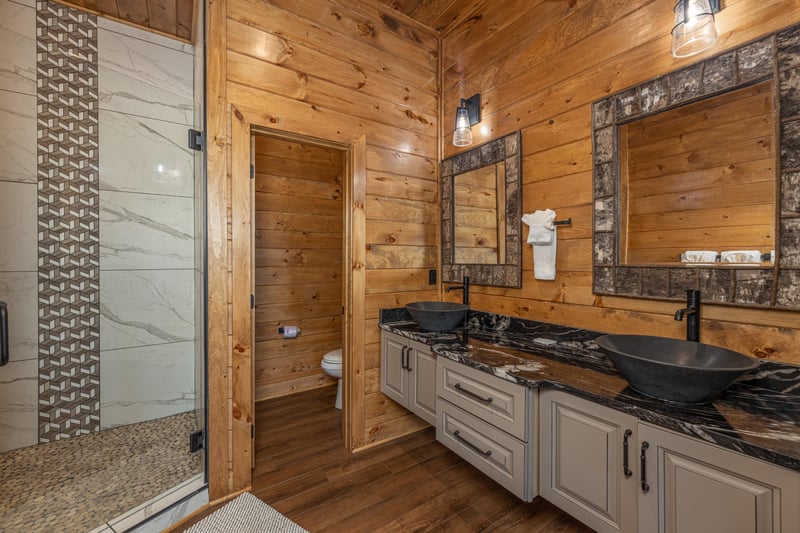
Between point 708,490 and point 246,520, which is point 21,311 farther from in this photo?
point 708,490

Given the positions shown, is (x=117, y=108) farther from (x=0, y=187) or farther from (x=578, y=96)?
(x=578, y=96)

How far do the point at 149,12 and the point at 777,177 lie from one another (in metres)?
3.42

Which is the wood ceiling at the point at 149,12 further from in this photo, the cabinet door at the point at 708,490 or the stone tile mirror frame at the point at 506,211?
the cabinet door at the point at 708,490

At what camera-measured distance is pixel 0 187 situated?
6.64 feet

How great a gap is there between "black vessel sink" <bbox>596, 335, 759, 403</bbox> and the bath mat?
1560 millimetres

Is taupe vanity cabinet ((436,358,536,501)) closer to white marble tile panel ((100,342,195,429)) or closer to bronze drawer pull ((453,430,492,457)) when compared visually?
bronze drawer pull ((453,430,492,457))

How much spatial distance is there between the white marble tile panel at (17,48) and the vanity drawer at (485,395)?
9.62 ft

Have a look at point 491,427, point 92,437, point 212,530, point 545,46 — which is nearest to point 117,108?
point 92,437

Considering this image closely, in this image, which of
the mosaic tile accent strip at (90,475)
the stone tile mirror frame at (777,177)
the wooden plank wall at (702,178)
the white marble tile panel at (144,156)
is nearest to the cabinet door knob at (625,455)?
the stone tile mirror frame at (777,177)

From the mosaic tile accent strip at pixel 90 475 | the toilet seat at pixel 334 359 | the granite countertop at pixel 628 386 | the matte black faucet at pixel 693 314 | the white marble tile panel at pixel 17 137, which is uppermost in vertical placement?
the white marble tile panel at pixel 17 137

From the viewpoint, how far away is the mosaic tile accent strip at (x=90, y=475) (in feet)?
5.30

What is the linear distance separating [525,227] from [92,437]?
10.0ft

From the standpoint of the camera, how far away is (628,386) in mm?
1279

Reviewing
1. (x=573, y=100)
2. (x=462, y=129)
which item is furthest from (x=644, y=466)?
(x=462, y=129)
